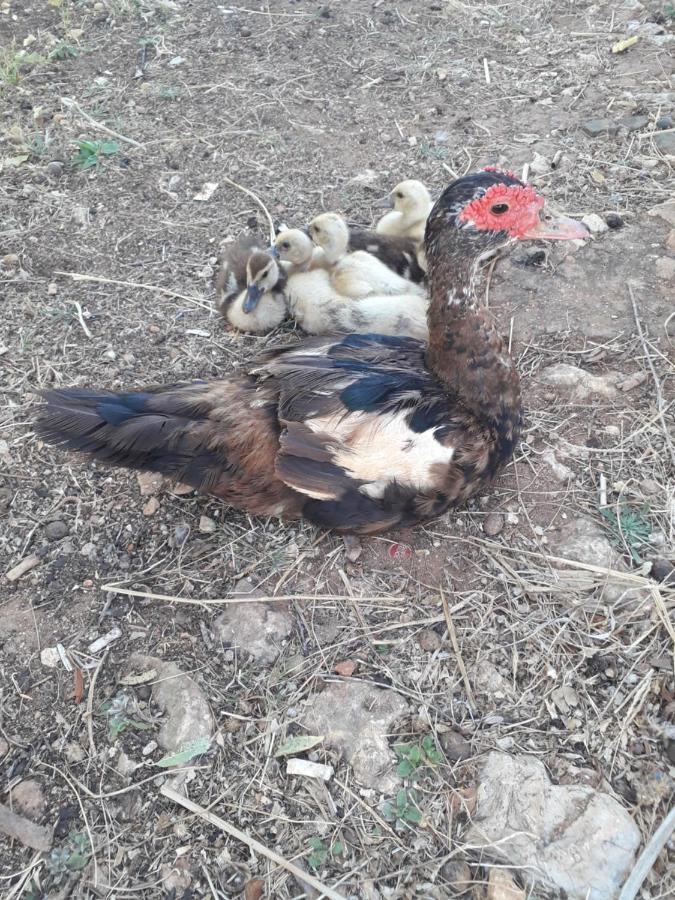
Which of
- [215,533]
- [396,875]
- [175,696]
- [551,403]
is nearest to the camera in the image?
[396,875]

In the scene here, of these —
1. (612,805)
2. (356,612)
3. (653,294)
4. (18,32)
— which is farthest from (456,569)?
(18,32)

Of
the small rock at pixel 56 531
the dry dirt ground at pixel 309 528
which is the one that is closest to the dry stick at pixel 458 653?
the dry dirt ground at pixel 309 528

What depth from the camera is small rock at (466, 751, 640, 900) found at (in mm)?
1829

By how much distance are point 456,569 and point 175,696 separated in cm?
115

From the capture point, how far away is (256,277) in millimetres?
3449

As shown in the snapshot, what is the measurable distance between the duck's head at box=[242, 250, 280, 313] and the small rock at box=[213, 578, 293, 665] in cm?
161

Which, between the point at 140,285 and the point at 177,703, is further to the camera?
the point at 140,285

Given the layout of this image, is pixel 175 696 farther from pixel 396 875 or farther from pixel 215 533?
pixel 396 875

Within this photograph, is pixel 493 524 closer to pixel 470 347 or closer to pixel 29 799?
pixel 470 347

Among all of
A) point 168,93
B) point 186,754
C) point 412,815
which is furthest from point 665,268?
point 168,93

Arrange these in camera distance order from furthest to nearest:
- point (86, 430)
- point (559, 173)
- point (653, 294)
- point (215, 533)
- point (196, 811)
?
1. point (559, 173)
2. point (653, 294)
3. point (215, 533)
4. point (86, 430)
5. point (196, 811)

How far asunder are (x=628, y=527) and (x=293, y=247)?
2.25 meters

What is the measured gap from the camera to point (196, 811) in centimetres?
203

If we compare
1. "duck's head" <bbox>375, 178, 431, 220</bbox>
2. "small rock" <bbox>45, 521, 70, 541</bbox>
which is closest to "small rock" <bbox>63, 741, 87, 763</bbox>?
"small rock" <bbox>45, 521, 70, 541</bbox>
